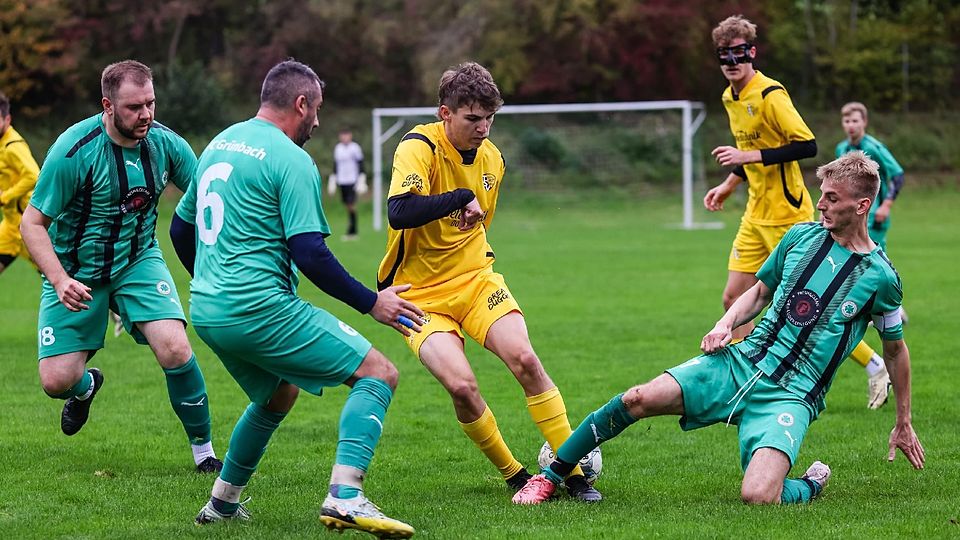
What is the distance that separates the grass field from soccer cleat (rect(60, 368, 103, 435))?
142 mm

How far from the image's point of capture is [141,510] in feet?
19.4

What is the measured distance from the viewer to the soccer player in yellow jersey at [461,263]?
6.07 metres

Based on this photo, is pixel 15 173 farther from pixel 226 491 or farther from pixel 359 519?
pixel 359 519

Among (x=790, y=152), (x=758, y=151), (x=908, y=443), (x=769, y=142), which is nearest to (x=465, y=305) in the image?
(x=908, y=443)

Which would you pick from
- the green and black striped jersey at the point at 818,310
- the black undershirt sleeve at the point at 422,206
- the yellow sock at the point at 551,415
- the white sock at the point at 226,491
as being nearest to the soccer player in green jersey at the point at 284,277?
the white sock at the point at 226,491

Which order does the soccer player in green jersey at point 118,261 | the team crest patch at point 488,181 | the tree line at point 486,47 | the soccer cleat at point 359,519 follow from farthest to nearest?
the tree line at point 486,47 < the soccer player in green jersey at point 118,261 < the team crest patch at point 488,181 < the soccer cleat at point 359,519

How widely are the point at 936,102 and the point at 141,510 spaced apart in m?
41.9

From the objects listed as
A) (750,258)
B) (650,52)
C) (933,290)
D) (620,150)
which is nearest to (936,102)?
(650,52)

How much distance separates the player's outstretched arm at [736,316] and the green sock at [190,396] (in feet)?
9.05

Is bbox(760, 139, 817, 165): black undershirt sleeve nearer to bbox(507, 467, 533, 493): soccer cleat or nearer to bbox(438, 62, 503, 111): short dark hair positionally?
bbox(438, 62, 503, 111): short dark hair

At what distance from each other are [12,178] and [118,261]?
4.15 meters

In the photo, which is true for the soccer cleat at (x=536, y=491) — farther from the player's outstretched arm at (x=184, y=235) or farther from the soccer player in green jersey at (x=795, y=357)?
the player's outstretched arm at (x=184, y=235)

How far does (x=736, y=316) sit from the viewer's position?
6043 millimetres

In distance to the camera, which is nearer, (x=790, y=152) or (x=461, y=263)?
(x=461, y=263)
